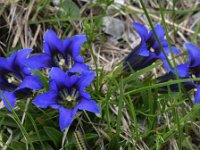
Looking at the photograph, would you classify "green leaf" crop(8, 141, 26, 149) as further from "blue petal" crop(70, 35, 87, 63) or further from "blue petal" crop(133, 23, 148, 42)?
"blue petal" crop(133, 23, 148, 42)

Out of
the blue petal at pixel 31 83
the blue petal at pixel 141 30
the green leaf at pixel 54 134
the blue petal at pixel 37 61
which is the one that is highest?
the blue petal at pixel 141 30

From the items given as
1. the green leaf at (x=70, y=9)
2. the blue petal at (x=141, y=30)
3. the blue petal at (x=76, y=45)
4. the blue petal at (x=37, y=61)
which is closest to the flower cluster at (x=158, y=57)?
the blue petal at (x=141, y=30)

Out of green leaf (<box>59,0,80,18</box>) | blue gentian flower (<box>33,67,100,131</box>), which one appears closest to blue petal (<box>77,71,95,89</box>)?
blue gentian flower (<box>33,67,100,131</box>)

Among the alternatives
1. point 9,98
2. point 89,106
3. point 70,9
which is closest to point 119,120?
point 89,106

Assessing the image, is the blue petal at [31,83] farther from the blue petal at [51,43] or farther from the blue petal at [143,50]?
the blue petal at [143,50]

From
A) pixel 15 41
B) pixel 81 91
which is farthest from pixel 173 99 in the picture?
pixel 15 41

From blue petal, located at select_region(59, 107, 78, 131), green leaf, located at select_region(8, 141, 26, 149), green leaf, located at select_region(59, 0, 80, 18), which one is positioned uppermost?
green leaf, located at select_region(59, 0, 80, 18)

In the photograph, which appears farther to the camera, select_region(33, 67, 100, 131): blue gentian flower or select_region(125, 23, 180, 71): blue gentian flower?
select_region(125, 23, 180, 71): blue gentian flower

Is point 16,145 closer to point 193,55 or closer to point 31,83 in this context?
point 31,83

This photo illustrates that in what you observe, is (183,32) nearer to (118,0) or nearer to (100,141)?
(118,0)
